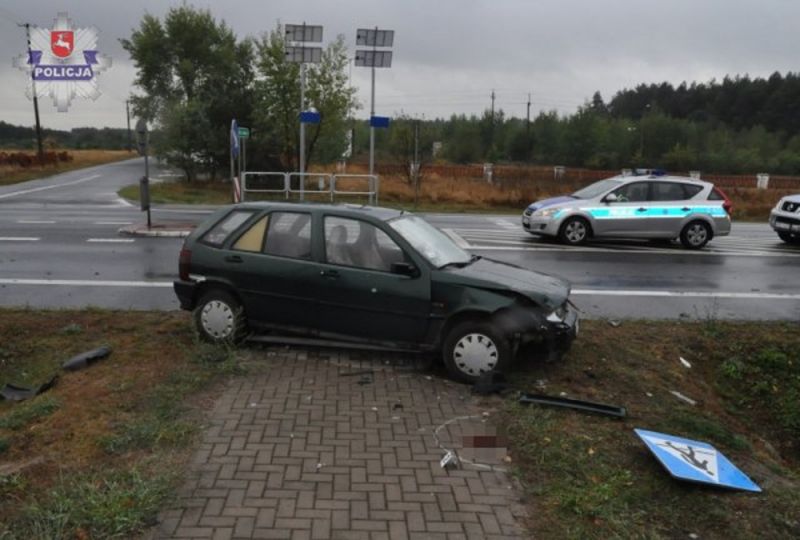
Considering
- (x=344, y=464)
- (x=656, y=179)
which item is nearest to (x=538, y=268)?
(x=656, y=179)

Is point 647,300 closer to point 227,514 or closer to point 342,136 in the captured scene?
point 227,514

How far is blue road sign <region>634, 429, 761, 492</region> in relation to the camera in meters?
4.18

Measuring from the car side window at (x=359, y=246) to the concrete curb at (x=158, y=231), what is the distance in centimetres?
1005

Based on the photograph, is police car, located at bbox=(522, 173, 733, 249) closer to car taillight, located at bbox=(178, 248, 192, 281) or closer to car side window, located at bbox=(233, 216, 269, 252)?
car side window, located at bbox=(233, 216, 269, 252)

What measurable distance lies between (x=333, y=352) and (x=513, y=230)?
13.3 metres

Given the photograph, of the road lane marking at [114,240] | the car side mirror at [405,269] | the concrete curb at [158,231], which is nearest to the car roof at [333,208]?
the car side mirror at [405,269]

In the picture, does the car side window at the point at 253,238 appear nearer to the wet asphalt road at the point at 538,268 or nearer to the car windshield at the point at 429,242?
the car windshield at the point at 429,242

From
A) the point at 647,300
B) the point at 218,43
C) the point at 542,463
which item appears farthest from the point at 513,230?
the point at 218,43

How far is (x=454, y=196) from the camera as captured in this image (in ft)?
97.6

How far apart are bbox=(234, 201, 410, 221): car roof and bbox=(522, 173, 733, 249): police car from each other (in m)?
9.65

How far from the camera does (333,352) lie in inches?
262

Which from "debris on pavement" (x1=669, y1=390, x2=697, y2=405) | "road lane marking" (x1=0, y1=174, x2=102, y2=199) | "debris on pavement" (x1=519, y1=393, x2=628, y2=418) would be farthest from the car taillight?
"road lane marking" (x1=0, y1=174, x2=102, y2=199)

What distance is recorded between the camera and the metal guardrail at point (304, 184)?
76.4 ft

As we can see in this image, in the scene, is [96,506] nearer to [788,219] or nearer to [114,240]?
[114,240]
